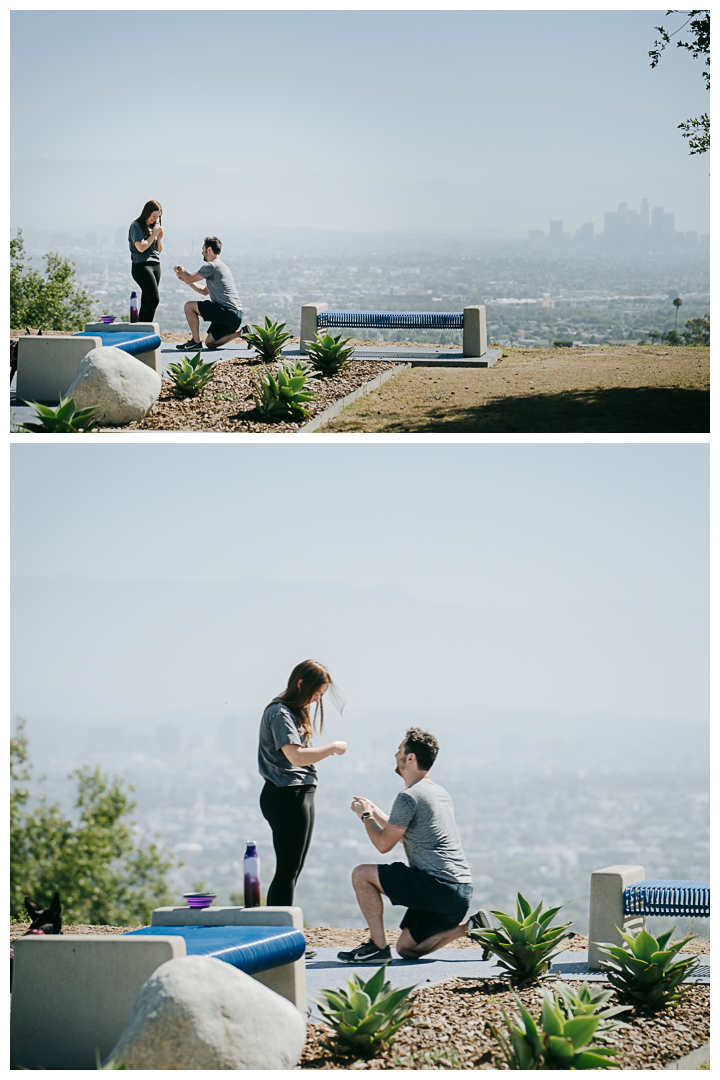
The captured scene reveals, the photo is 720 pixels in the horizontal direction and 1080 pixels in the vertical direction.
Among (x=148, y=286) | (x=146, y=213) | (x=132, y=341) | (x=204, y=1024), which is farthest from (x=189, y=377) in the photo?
(x=204, y=1024)

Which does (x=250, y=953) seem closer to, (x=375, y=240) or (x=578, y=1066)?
(x=578, y=1066)

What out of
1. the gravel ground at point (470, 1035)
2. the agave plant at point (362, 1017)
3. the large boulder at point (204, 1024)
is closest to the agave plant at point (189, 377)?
the gravel ground at point (470, 1035)

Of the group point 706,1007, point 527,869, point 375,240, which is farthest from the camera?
point 527,869

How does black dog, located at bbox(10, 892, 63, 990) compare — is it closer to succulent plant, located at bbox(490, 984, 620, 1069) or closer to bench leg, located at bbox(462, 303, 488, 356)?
succulent plant, located at bbox(490, 984, 620, 1069)

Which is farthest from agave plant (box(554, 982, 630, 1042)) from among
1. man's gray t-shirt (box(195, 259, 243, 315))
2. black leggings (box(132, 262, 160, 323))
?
black leggings (box(132, 262, 160, 323))

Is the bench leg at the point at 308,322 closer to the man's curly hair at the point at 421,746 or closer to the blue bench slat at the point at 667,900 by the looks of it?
the man's curly hair at the point at 421,746
